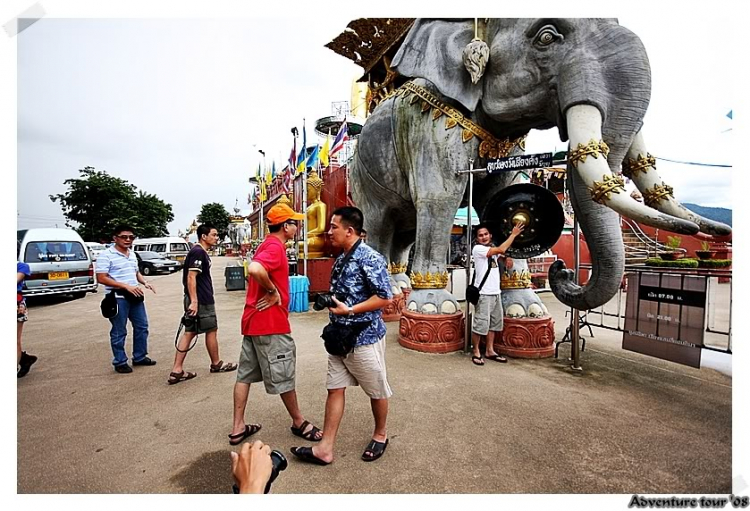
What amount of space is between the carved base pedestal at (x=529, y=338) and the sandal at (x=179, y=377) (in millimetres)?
3306

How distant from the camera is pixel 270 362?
8.08 feet

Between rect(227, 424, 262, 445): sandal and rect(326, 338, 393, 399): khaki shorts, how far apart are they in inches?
30.3

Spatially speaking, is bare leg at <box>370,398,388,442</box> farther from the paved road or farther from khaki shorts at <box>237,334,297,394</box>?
khaki shorts at <box>237,334,297,394</box>

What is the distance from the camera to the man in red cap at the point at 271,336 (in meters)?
2.47

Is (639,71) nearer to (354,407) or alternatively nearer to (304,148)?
(354,407)

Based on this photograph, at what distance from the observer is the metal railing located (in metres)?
3.34

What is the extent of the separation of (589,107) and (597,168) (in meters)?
0.58

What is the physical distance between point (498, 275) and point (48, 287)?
31.5 ft

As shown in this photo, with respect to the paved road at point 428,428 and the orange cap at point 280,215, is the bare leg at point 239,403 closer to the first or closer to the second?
the paved road at point 428,428

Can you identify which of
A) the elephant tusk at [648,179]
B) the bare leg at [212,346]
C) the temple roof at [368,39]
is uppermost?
the temple roof at [368,39]

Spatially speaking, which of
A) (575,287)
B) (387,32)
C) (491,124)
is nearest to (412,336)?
(575,287)

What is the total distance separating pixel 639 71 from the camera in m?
3.05

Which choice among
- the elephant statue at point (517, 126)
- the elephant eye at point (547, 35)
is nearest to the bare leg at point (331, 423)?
the elephant statue at point (517, 126)

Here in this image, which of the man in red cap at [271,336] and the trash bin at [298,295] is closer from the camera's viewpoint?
the man in red cap at [271,336]
